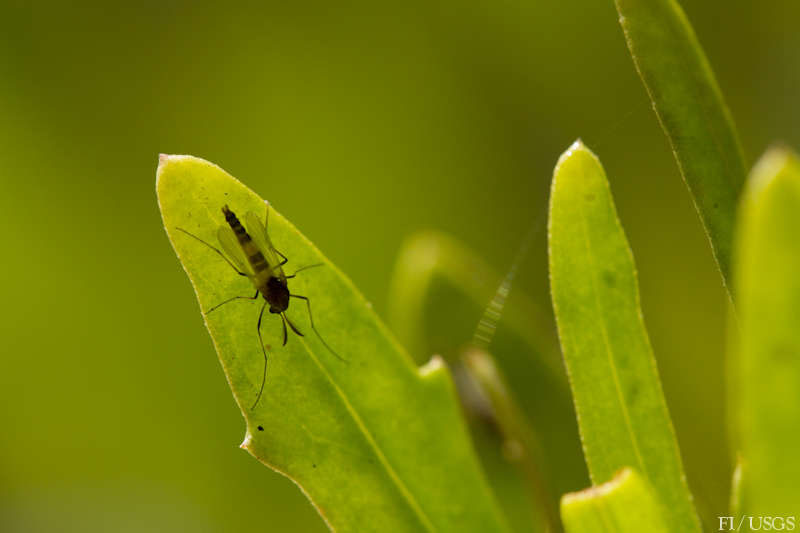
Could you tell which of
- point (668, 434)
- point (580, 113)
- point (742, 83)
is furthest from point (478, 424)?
point (742, 83)

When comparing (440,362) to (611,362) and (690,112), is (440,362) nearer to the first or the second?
(611,362)

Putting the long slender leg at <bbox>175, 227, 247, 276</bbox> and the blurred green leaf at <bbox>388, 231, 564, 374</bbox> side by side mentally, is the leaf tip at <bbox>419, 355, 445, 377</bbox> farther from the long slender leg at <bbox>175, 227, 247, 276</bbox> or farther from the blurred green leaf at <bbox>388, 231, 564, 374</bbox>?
the blurred green leaf at <bbox>388, 231, 564, 374</bbox>

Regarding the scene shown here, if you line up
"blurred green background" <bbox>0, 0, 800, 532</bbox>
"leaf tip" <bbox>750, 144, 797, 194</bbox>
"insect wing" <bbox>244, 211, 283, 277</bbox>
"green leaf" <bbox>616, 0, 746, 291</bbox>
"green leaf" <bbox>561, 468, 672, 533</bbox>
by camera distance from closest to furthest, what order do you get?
"leaf tip" <bbox>750, 144, 797, 194</bbox>
"green leaf" <bbox>561, 468, 672, 533</bbox>
"green leaf" <bbox>616, 0, 746, 291</bbox>
"insect wing" <bbox>244, 211, 283, 277</bbox>
"blurred green background" <bbox>0, 0, 800, 532</bbox>

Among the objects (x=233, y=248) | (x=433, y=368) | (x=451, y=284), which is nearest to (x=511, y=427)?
(x=433, y=368)

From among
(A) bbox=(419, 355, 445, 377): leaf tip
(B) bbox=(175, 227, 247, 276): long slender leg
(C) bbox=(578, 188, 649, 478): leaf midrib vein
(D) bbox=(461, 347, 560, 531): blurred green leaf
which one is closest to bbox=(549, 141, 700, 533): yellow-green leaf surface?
(C) bbox=(578, 188, 649, 478): leaf midrib vein

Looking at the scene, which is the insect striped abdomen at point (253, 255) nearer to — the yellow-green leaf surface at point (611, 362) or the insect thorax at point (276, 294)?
the insect thorax at point (276, 294)

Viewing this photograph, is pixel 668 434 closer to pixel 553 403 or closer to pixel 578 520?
pixel 578 520

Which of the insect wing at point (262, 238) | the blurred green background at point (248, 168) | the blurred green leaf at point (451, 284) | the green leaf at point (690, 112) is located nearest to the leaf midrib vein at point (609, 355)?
the green leaf at point (690, 112)
